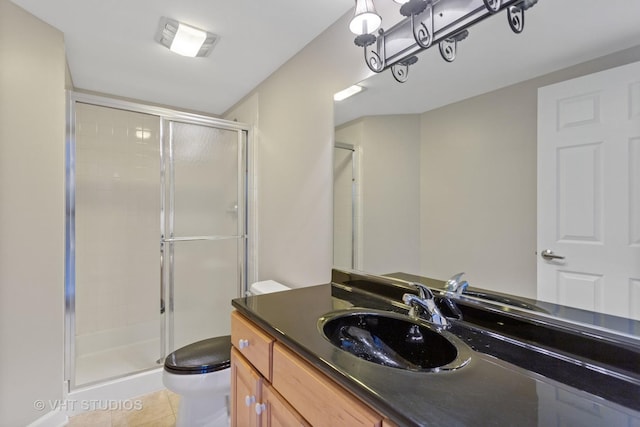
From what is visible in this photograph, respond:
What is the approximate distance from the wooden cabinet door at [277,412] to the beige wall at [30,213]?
1.49m

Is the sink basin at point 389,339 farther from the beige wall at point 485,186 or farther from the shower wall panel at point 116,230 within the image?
the shower wall panel at point 116,230

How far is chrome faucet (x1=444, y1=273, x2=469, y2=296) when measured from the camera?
1.06 meters

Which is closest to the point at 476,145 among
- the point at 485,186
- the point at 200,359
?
the point at 485,186

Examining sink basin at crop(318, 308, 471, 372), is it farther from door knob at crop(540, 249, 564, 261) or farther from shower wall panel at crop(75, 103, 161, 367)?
shower wall panel at crop(75, 103, 161, 367)

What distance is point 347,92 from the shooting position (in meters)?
1.55

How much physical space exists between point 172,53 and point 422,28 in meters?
1.65

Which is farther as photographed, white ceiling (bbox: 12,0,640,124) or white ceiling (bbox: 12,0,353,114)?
white ceiling (bbox: 12,0,353,114)

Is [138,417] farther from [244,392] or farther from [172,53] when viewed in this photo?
[172,53]

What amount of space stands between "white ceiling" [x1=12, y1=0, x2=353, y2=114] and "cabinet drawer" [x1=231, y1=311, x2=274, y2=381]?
150 cm

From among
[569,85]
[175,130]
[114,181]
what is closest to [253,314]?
[569,85]

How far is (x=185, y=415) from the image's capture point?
1601 mm

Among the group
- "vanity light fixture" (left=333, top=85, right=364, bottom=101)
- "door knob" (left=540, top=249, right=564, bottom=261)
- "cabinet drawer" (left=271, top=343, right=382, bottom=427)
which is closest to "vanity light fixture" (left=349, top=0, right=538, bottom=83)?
"vanity light fixture" (left=333, top=85, right=364, bottom=101)

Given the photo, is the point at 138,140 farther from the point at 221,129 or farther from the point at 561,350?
the point at 561,350

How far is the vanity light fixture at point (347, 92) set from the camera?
149 cm
